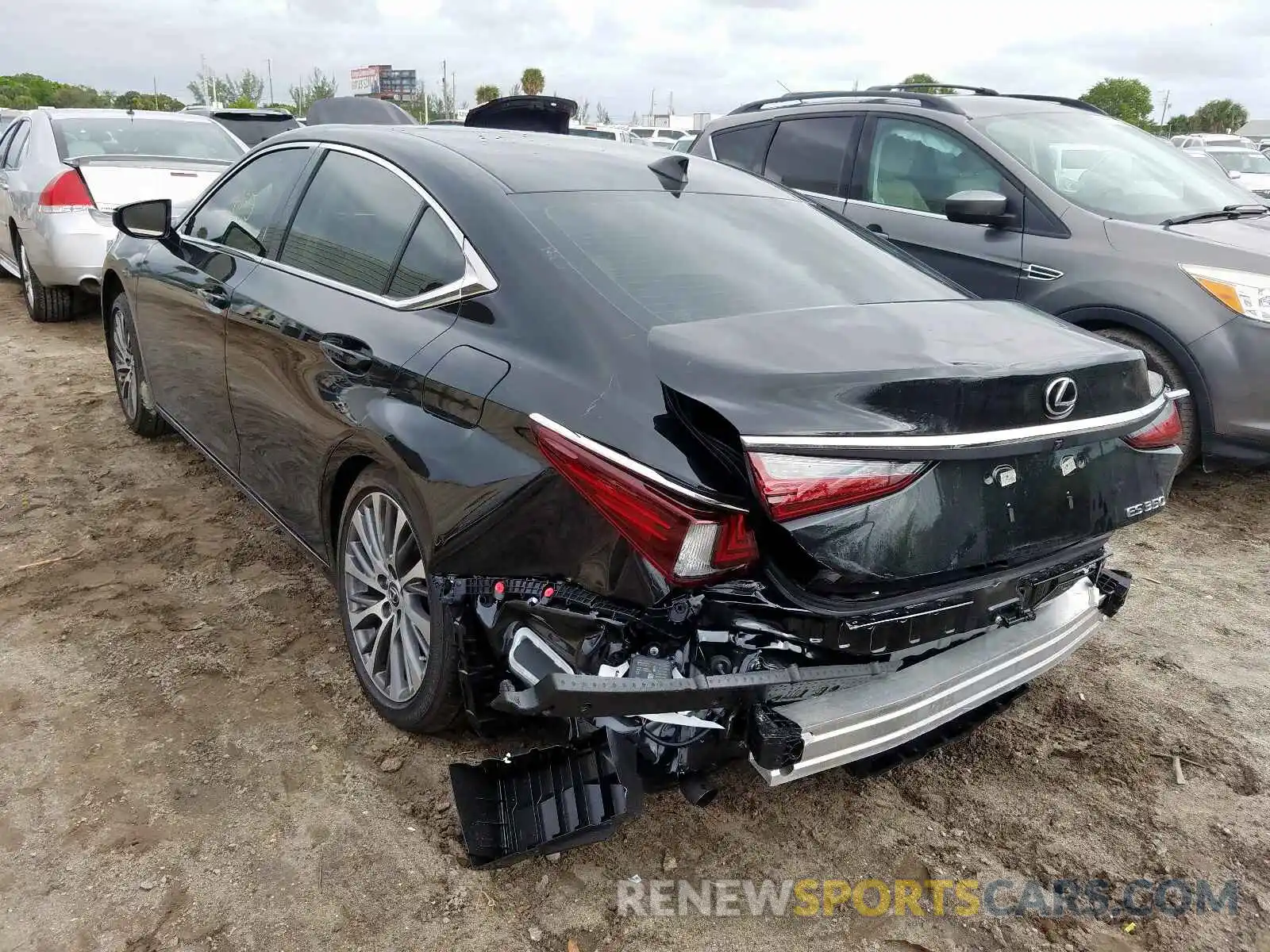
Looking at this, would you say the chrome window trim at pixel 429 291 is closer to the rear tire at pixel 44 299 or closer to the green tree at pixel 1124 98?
the rear tire at pixel 44 299

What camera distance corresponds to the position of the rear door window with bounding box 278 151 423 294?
2.75 metres

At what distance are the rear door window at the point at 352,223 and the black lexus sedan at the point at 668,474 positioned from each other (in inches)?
0.6

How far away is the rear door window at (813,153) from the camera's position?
5777mm

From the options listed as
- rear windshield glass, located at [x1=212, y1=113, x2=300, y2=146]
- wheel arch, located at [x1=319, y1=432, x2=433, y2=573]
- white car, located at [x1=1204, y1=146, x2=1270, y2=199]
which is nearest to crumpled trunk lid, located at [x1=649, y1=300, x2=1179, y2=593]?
wheel arch, located at [x1=319, y1=432, x2=433, y2=573]

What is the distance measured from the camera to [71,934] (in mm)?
2039

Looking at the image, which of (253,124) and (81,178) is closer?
(81,178)

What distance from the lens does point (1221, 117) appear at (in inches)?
1823

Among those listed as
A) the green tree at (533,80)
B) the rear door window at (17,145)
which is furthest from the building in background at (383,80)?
the rear door window at (17,145)

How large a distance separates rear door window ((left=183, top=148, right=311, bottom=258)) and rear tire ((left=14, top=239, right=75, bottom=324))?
438cm

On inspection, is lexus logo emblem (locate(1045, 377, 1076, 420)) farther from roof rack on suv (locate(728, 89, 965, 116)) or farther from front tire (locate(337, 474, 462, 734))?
roof rack on suv (locate(728, 89, 965, 116))

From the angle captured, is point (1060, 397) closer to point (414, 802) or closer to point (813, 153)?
point (414, 802)

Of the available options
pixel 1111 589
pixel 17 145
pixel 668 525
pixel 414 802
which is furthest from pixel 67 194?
pixel 1111 589

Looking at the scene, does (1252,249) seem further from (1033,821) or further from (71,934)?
(71,934)

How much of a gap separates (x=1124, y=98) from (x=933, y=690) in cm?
5370
